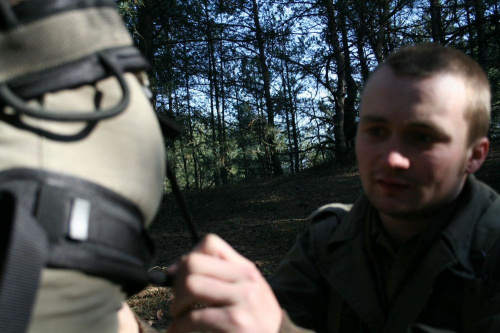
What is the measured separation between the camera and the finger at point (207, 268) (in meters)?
0.89

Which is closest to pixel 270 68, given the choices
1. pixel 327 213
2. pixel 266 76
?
pixel 266 76

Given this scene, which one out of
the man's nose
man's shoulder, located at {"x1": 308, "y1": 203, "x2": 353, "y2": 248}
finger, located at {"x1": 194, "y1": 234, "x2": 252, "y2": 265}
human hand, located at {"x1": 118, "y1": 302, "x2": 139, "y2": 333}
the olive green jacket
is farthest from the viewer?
man's shoulder, located at {"x1": 308, "y1": 203, "x2": 353, "y2": 248}

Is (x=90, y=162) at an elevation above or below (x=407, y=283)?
above

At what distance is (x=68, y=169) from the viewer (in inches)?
31.1

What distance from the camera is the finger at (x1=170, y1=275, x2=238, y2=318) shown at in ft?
2.85

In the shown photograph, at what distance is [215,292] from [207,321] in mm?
65

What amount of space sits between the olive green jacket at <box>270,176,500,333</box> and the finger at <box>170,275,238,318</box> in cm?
25

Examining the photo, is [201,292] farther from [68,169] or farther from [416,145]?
[416,145]

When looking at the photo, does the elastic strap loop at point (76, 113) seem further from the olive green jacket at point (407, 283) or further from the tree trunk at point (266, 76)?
the tree trunk at point (266, 76)

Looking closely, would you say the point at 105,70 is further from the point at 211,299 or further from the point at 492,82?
the point at 492,82

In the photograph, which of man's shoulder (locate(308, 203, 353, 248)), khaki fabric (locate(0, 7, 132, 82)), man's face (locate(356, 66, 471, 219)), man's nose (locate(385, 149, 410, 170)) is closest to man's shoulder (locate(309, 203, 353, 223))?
man's shoulder (locate(308, 203, 353, 248))

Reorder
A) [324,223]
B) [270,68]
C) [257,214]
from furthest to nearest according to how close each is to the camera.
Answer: [270,68] → [257,214] → [324,223]

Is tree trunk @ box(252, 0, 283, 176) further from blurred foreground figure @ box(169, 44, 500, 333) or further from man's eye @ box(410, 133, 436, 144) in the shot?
man's eye @ box(410, 133, 436, 144)

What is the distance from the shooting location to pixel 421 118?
1.48m
